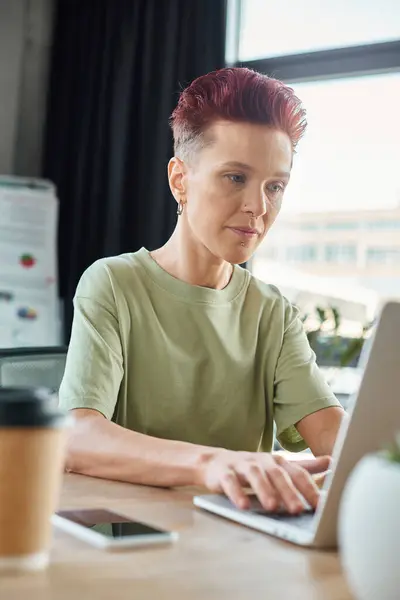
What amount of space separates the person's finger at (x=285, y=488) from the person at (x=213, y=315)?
1.88 ft

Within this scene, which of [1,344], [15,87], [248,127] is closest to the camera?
[248,127]

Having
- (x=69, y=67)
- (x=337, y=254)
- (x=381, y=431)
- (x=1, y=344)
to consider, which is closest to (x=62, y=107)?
(x=69, y=67)

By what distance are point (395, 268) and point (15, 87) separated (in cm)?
A: 226

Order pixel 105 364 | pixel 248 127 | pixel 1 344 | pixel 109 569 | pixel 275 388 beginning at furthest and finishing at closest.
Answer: pixel 1 344 → pixel 275 388 → pixel 248 127 → pixel 105 364 → pixel 109 569

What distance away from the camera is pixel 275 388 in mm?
1868

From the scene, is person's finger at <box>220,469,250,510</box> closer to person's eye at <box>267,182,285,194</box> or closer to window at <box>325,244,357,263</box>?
person's eye at <box>267,182,285,194</box>

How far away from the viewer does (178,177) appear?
188 centimetres

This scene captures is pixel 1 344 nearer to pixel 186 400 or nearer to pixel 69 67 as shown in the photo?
pixel 69 67

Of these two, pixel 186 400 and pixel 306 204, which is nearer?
pixel 186 400

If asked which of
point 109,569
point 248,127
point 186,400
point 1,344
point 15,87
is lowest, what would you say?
point 1,344

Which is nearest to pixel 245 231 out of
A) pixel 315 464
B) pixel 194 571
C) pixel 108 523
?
pixel 315 464

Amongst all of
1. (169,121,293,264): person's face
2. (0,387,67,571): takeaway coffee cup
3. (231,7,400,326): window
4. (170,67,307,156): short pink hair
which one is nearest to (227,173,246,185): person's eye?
(169,121,293,264): person's face

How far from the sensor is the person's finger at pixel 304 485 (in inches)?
43.3

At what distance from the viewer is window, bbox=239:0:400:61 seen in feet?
13.3
